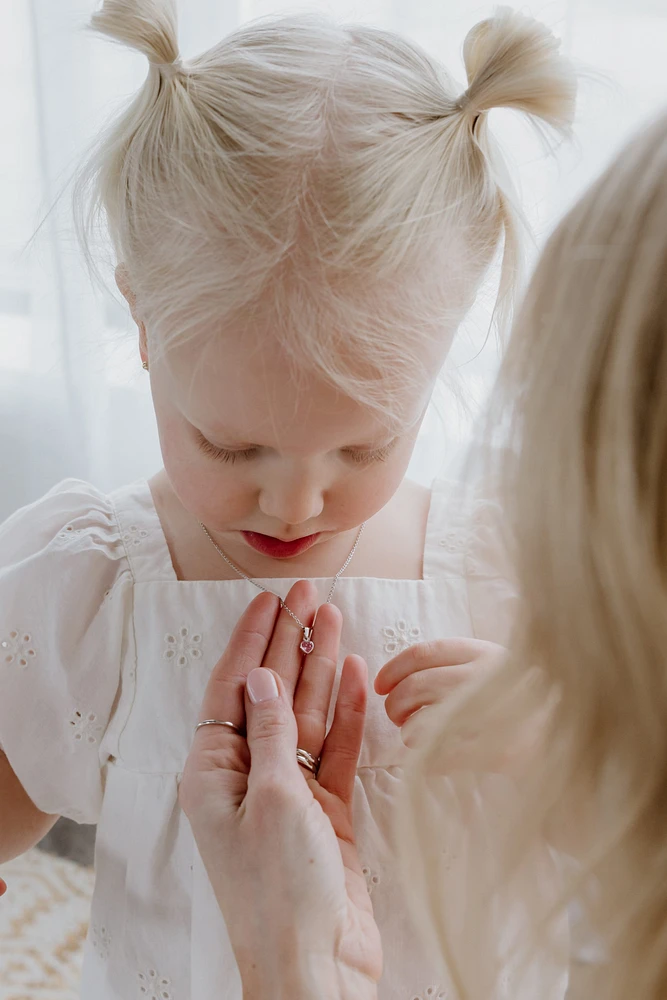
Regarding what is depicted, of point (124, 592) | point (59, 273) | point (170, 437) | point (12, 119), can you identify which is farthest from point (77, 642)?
point (12, 119)

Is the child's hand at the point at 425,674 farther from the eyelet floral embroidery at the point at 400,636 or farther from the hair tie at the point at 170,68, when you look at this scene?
the hair tie at the point at 170,68

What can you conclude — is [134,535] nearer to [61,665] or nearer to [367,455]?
[61,665]

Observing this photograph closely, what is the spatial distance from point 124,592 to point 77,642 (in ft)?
0.20

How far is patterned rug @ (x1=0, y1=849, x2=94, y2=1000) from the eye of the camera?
1.24m

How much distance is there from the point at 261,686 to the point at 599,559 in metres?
0.33

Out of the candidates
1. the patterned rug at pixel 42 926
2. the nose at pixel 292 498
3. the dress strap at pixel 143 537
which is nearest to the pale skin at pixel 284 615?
the nose at pixel 292 498

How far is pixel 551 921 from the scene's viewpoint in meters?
0.59

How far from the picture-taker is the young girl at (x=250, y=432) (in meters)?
0.63

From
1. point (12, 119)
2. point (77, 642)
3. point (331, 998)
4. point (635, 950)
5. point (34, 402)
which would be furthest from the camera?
point (34, 402)

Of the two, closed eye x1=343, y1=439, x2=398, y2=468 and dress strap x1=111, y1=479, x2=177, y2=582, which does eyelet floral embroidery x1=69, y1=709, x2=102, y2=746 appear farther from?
closed eye x1=343, y1=439, x2=398, y2=468

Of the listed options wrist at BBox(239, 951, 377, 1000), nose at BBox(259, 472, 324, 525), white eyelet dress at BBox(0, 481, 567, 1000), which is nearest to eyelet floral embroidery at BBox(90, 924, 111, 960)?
white eyelet dress at BBox(0, 481, 567, 1000)

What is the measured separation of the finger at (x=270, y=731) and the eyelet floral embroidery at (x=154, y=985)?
0.24 m

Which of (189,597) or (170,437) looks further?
(189,597)

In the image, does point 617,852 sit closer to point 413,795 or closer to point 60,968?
point 413,795
